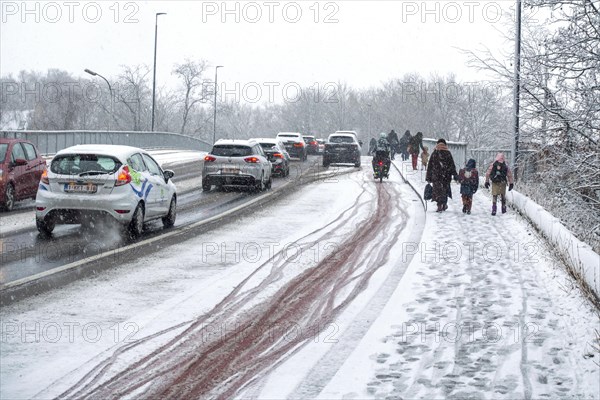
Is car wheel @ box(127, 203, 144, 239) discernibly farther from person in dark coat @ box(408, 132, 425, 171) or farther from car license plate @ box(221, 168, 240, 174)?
person in dark coat @ box(408, 132, 425, 171)

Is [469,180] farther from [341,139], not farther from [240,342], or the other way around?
[341,139]

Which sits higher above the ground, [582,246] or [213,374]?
[582,246]

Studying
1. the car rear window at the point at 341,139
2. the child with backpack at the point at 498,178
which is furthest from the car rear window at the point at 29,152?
the car rear window at the point at 341,139

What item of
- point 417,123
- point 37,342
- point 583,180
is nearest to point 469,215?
point 583,180

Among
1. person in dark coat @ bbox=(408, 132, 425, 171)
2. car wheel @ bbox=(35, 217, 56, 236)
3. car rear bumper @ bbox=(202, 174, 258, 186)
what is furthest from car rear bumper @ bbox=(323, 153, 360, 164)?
car wheel @ bbox=(35, 217, 56, 236)

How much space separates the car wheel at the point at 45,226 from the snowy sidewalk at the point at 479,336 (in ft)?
20.1

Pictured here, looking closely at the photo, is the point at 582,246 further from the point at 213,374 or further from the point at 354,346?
the point at 213,374

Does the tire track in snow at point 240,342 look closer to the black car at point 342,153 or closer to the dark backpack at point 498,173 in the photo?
the dark backpack at point 498,173

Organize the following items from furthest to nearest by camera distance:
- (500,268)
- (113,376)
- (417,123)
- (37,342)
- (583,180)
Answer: (417,123) → (583,180) → (500,268) → (37,342) → (113,376)

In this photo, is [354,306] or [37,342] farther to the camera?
[354,306]

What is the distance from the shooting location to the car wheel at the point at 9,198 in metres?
18.0

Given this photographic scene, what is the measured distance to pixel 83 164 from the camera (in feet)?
45.4

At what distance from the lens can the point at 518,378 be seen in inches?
252

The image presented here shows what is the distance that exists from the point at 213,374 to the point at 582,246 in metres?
5.70
